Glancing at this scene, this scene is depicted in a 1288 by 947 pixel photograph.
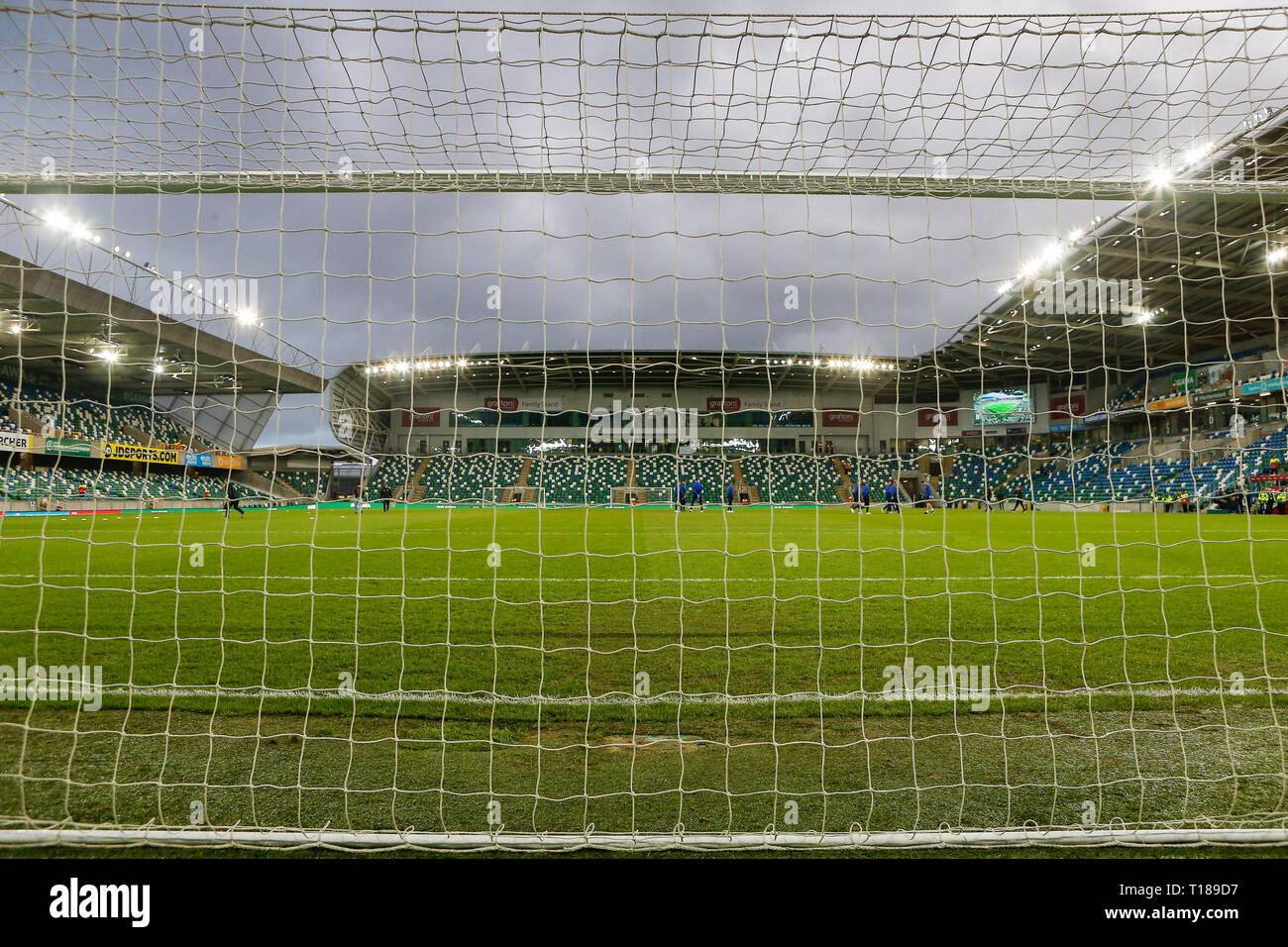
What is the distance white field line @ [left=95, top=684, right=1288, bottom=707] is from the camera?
3568 mm

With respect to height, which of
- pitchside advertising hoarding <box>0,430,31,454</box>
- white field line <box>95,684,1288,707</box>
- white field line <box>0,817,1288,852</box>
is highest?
pitchside advertising hoarding <box>0,430,31,454</box>

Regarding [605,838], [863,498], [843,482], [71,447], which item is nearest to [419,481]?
[71,447]

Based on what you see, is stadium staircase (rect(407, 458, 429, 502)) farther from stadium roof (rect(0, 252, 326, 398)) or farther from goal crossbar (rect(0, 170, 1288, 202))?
goal crossbar (rect(0, 170, 1288, 202))

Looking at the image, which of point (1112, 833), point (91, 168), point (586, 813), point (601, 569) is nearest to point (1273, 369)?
point (601, 569)

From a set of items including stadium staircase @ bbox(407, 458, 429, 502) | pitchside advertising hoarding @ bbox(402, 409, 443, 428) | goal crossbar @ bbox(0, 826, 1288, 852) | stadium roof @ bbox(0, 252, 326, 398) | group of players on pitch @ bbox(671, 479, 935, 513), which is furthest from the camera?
stadium staircase @ bbox(407, 458, 429, 502)

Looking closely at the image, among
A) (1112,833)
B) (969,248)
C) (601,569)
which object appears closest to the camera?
(1112,833)

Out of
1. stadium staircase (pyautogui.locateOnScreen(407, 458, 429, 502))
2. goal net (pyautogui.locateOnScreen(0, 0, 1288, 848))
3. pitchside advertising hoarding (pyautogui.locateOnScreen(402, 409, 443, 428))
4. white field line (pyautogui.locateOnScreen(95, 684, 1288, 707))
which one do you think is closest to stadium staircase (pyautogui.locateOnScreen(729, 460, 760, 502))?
stadium staircase (pyautogui.locateOnScreen(407, 458, 429, 502))

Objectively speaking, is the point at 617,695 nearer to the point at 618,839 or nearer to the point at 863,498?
the point at 618,839

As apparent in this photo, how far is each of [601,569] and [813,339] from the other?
19.3 ft

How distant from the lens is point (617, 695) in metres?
3.69

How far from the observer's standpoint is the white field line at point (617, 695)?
140 inches

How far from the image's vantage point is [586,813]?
8.10ft
